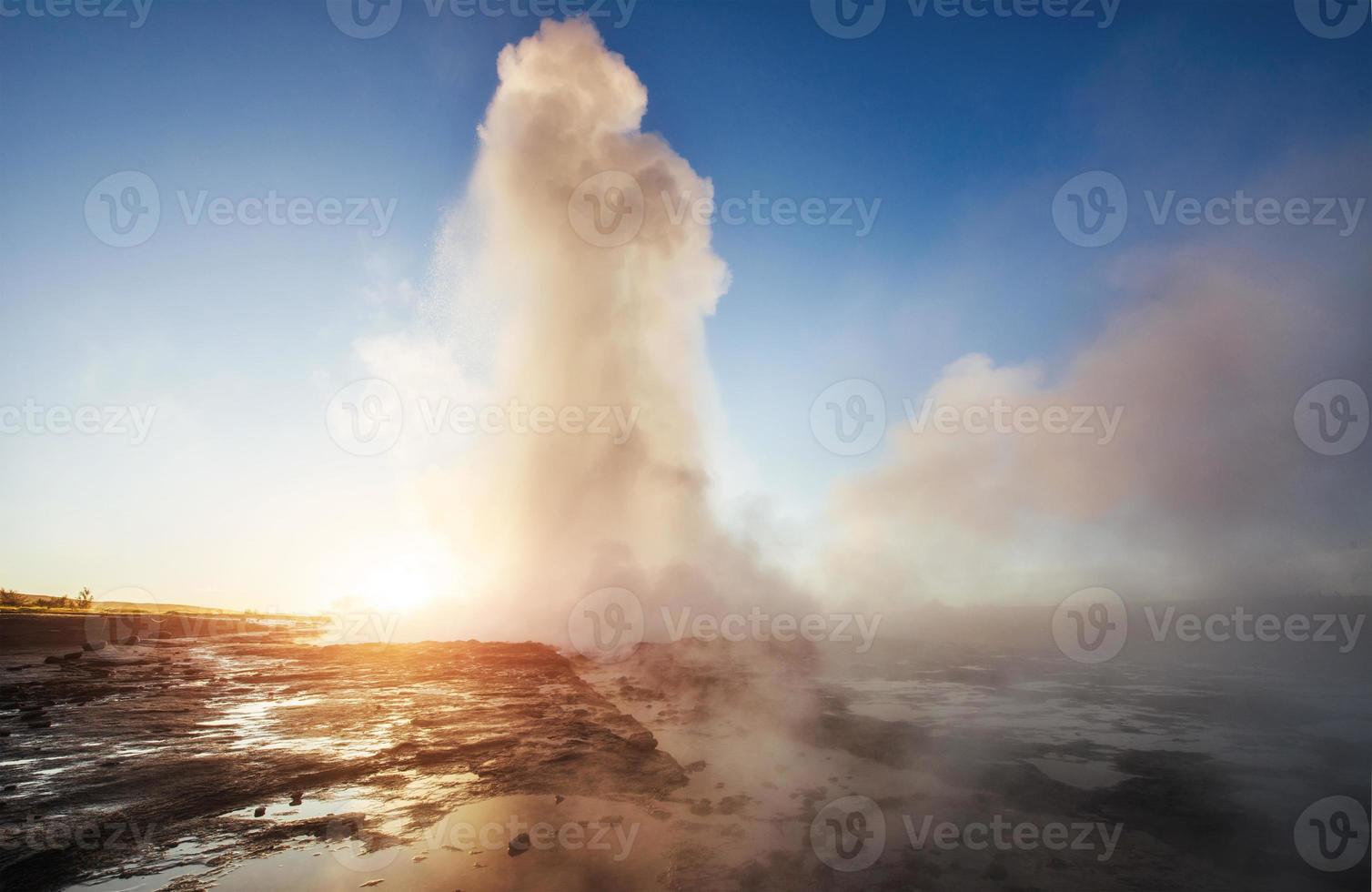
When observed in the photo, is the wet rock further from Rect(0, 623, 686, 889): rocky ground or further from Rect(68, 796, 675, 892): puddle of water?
Rect(68, 796, 675, 892): puddle of water

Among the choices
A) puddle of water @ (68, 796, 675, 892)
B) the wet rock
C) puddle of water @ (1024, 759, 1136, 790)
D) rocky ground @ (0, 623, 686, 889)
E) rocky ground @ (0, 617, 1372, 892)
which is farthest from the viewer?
the wet rock

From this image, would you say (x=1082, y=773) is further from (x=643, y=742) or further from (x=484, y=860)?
Answer: (x=484, y=860)

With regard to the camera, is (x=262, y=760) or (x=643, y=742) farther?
(x=643, y=742)

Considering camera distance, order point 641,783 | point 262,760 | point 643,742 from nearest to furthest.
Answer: point 641,783
point 262,760
point 643,742

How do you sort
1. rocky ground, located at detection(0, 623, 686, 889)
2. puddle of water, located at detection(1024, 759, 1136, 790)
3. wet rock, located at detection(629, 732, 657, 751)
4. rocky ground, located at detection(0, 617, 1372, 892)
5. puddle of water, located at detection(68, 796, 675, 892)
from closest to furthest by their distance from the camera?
puddle of water, located at detection(68, 796, 675, 892) < rocky ground, located at detection(0, 617, 1372, 892) < rocky ground, located at detection(0, 623, 686, 889) < puddle of water, located at detection(1024, 759, 1136, 790) < wet rock, located at detection(629, 732, 657, 751)

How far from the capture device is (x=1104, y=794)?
12.3m

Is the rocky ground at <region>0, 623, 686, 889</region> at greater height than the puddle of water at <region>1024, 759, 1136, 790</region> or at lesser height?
lesser

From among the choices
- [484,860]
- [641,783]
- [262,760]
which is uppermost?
[484,860]

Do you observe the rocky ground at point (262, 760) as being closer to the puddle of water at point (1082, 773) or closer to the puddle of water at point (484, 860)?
the puddle of water at point (484, 860)

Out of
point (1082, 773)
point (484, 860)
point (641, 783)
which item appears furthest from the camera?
point (1082, 773)

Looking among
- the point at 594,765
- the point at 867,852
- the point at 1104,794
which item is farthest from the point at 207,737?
the point at 1104,794

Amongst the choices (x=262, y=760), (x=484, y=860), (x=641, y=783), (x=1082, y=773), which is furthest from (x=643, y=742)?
(x=1082, y=773)

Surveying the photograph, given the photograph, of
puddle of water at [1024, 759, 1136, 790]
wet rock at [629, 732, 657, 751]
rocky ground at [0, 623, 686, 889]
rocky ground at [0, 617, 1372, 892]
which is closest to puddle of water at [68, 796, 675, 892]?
rocky ground at [0, 617, 1372, 892]

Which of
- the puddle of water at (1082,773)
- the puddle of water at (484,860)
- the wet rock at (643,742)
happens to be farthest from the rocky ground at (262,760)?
the puddle of water at (1082,773)
